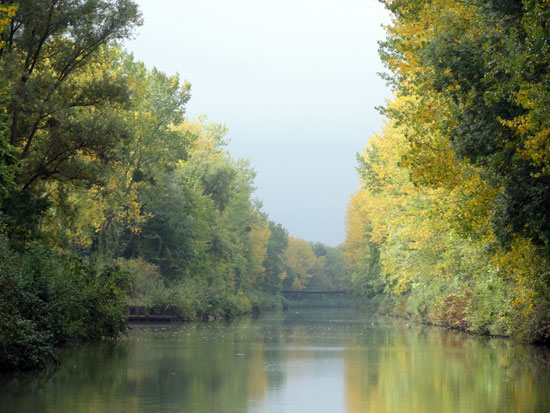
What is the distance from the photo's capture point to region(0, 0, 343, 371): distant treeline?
20.4 m

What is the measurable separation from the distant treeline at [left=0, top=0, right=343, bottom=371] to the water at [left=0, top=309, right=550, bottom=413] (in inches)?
64.3

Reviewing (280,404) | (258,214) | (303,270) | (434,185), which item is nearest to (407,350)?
(434,185)

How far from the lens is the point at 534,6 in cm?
1512

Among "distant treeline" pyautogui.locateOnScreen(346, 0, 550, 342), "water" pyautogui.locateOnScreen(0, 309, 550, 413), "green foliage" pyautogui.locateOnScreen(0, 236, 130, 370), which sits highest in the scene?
"distant treeline" pyautogui.locateOnScreen(346, 0, 550, 342)

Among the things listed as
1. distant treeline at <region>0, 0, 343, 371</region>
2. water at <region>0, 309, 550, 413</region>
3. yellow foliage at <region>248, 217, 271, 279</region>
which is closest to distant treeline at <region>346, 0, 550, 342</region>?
water at <region>0, 309, 550, 413</region>

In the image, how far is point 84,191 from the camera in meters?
37.6

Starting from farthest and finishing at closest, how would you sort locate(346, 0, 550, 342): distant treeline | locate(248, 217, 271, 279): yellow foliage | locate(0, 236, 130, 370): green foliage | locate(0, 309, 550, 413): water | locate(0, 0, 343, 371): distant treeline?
locate(248, 217, 271, 279): yellow foliage
locate(0, 0, 343, 371): distant treeline
locate(0, 236, 130, 370): green foliage
locate(346, 0, 550, 342): distant treeline
locate(0, 309, 550, 413): water

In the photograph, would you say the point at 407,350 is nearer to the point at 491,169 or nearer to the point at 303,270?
the point at 491,169

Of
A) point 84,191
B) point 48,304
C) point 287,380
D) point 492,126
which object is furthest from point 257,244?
point 287,380

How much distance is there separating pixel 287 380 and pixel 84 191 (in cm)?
2364

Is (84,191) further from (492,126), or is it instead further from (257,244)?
(257,244)

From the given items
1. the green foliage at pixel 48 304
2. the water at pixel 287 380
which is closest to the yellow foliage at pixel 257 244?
the green foliage at pixel 48 304

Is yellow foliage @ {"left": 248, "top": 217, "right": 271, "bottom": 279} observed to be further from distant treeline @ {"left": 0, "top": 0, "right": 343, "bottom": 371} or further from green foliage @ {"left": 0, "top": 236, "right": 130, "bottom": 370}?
green foliage @ {"left": 0, "top": 236, "right": 130, "bottom": 370}

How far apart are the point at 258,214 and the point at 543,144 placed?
94.2 metres
